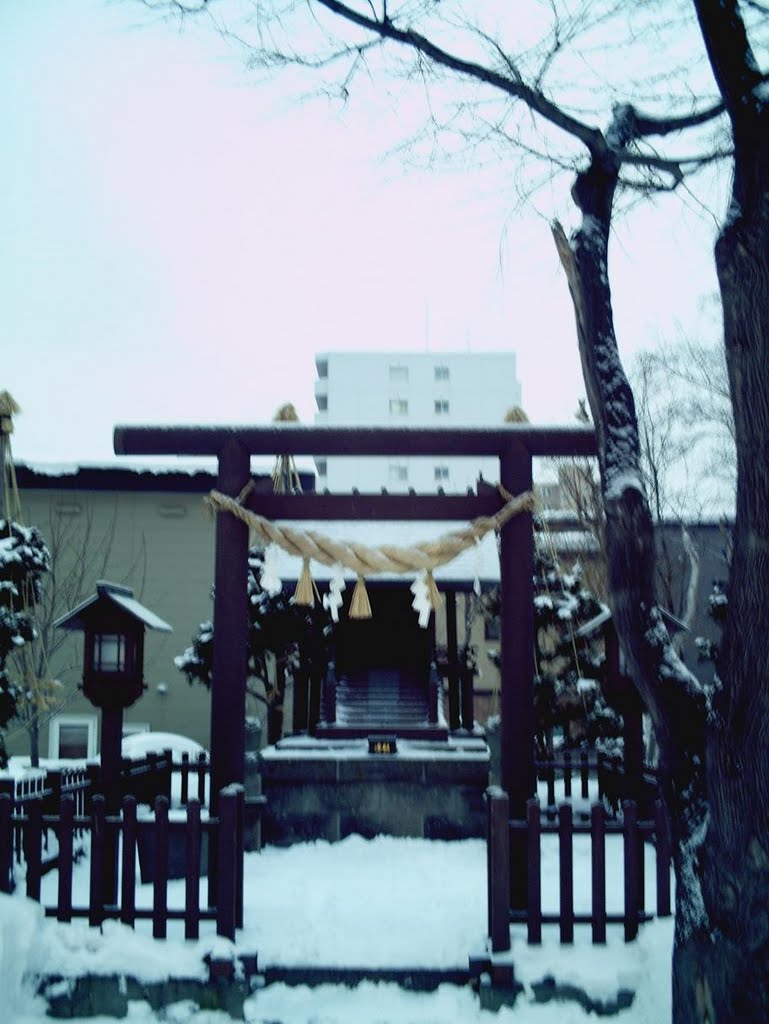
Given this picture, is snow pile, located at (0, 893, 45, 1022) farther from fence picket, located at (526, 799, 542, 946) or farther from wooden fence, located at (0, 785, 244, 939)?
fence picket, located at (526, 799, 542, 946)

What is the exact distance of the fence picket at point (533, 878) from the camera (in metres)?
6.04

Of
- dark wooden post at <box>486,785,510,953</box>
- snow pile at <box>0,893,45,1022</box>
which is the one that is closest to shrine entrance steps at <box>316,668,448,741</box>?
dark wooden post at <box>486,785,510,953</box>

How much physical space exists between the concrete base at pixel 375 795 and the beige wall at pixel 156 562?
1146 cm

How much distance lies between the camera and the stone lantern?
24.1 feet

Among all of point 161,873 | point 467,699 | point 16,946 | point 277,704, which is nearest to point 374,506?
point 161,873

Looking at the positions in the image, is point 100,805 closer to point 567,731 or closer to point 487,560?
point 487,560

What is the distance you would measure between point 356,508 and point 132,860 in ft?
11.2

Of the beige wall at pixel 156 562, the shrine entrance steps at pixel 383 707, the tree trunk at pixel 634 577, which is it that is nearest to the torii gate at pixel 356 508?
the tree trunk at pixel 634 577

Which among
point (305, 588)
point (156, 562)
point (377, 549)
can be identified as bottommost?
point (305, 588)

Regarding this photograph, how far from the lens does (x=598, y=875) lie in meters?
6.05

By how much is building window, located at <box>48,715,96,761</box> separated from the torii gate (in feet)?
48.5

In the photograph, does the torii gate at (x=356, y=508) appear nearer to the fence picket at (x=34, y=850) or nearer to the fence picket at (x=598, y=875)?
the fence picket at (x=598, y=875)

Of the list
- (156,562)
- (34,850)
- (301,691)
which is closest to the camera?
(34,850)

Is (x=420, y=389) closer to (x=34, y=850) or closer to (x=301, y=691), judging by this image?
(x=301, y=691)
